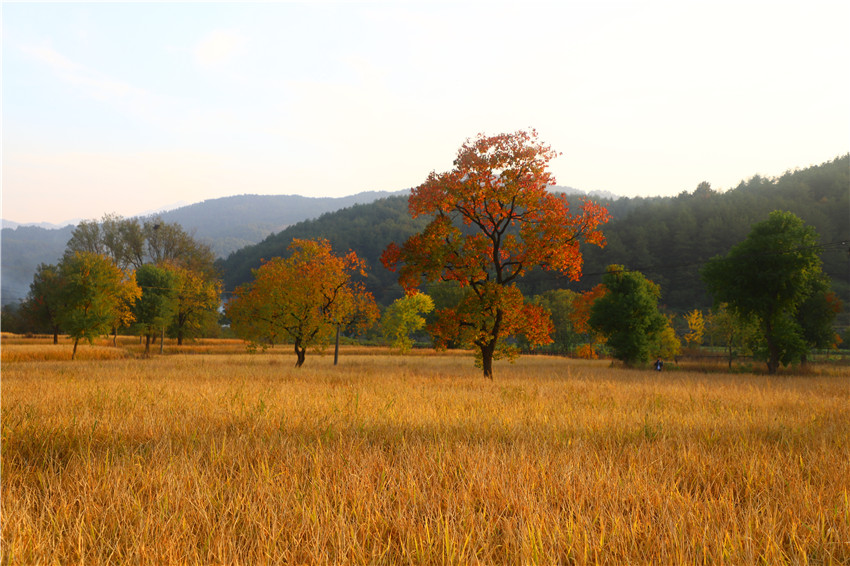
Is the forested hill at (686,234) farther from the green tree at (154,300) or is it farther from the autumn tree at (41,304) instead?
the green tree at (154,300)

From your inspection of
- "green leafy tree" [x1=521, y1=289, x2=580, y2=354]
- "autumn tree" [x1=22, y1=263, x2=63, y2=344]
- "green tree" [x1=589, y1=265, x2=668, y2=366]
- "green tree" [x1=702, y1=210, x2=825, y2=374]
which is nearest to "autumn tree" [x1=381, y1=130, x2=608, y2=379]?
"green tree" [x1=702, y1=210, x2=825, y2=374]

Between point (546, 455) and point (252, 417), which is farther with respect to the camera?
point (252, 417)

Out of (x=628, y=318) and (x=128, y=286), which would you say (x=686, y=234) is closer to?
(x=628, y=318)

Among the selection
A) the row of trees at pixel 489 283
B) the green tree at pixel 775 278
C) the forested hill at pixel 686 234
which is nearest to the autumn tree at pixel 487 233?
the row of trees at pixel 489 283

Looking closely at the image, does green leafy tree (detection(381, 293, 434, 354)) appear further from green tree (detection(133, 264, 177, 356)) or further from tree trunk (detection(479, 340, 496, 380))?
tree trunk (detection(479, 340, 496, 380))

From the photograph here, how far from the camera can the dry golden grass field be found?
122 inches

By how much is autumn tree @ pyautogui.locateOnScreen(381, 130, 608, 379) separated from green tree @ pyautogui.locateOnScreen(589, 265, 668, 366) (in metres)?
26.0

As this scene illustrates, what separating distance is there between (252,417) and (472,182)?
1345 centimetres

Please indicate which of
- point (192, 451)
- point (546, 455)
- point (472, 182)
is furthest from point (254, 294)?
point (546, 455)

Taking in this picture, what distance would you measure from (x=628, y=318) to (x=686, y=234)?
102781 mm

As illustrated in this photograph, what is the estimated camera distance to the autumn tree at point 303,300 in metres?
27.3

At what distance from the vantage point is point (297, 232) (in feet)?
538

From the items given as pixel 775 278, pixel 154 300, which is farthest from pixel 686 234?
pixel 154 300

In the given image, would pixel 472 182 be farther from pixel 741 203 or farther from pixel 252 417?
pixel 741 203
